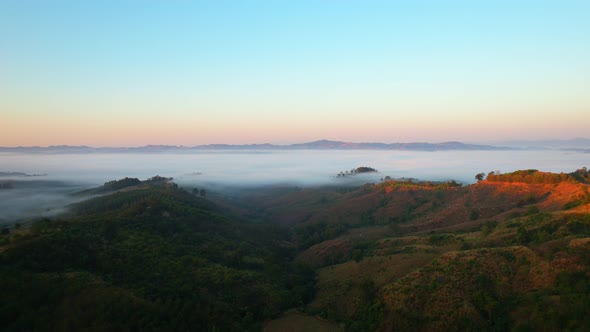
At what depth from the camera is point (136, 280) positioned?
118 ft

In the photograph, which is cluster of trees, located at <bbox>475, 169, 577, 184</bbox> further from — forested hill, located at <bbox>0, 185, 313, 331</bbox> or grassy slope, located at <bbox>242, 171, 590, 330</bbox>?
forested hill, located at <bbox>0, 185, 313, 331</bbox>

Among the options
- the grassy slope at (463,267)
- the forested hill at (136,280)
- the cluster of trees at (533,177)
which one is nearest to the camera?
the forested hill at (136,280)

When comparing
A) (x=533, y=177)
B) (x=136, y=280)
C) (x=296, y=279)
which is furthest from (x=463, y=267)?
(x=533, y=177)

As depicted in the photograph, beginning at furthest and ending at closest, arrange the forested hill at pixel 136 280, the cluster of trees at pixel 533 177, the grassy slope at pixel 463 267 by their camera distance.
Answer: the cluster of trees at pixel 533 177, the grassy slope at pixel 463 267, the forested hill at pixel 136 280

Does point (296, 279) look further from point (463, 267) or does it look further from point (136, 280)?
point (463, 267)

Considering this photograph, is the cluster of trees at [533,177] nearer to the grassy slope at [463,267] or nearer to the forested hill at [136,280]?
the grassy slope at [463,267]

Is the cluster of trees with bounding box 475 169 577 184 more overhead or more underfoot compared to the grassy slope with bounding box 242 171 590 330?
more overhead

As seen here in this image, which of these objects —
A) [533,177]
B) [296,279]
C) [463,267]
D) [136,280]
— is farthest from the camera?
[533,177]

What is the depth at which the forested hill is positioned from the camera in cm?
2656

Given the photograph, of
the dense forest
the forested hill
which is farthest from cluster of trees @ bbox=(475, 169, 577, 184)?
the forested hill

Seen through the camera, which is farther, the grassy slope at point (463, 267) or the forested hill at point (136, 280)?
the grassy slope at point (463, 267)

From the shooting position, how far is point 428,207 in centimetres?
8819

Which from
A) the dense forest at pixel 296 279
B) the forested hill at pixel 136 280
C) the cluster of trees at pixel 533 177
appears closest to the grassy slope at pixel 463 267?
the dense forest at pixel 296 279

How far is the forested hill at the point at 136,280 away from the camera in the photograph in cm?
2656
